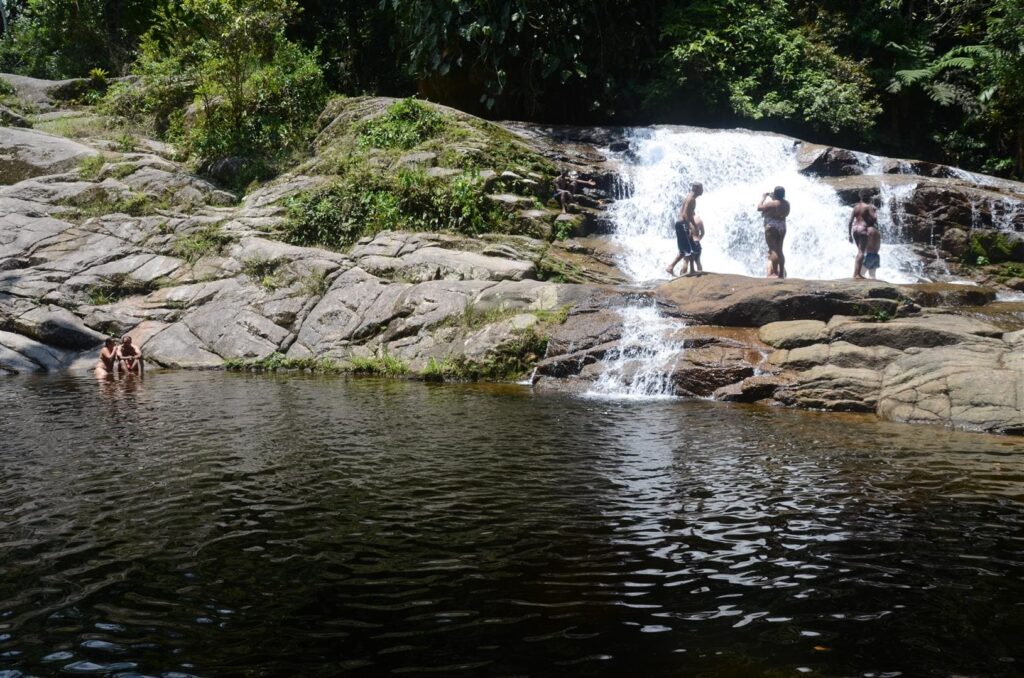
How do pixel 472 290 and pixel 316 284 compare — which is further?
pixel 316 284

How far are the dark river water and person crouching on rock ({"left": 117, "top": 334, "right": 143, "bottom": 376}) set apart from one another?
21.6 ft

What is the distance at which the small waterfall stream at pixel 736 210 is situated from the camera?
1795 cm

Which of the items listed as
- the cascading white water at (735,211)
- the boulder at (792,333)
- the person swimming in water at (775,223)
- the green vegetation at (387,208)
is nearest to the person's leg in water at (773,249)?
the person swimming in water at (775,223)

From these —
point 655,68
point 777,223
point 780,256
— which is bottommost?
point 780,256

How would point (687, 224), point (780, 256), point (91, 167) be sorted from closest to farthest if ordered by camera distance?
point (780, 256) < point (687, 224) < point (91, 167)

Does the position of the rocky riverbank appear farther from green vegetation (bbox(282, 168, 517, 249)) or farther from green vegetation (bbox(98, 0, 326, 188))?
green vegetation (bbox(98, 0, 326, 188))

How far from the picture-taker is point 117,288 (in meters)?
18.3

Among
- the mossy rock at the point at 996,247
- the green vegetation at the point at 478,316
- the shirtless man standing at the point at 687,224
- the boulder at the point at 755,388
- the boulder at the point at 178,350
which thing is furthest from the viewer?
the mossy rock at the point at 996,247

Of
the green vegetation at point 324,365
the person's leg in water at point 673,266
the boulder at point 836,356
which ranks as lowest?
the green vegetation at point 324,365

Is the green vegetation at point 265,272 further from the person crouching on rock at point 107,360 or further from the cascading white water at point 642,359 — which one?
the cascading white water at point 642,359

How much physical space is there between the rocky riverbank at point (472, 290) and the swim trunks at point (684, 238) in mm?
1606

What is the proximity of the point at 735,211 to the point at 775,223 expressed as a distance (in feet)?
12.1

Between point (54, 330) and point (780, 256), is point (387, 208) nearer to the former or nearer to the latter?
point (54, 330)

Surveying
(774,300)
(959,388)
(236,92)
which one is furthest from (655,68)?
(959,388)
